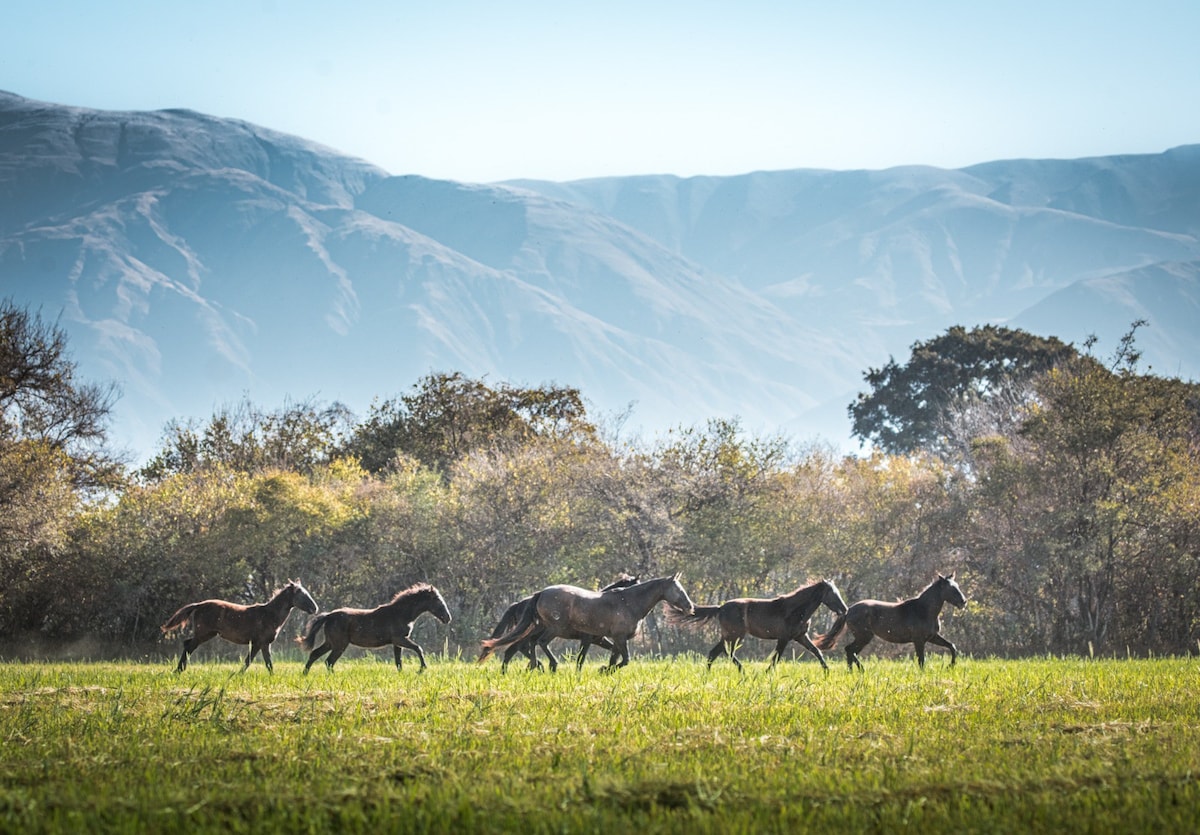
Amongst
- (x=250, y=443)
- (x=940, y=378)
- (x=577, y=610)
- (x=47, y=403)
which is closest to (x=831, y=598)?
(x=577, y=610)

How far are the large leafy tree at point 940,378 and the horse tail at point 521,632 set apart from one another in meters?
53.9

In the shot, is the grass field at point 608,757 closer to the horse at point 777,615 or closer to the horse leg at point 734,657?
the horse leg at point 734,657

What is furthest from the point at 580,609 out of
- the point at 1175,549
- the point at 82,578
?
the point at 82,578

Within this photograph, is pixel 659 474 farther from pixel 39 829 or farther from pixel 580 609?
pixel 39 829

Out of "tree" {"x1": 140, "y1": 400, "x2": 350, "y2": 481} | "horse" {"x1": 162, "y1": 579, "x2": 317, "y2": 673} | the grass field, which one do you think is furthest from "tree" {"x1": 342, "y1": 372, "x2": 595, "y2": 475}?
the grass field

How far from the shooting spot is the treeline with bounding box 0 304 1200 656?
34188 mm

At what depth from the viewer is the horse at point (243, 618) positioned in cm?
2116

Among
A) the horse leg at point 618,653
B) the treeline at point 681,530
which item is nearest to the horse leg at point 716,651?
the horse leg at point 618,653

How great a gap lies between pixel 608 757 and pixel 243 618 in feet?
42.7

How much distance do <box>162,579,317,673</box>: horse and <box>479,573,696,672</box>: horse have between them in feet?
13.1

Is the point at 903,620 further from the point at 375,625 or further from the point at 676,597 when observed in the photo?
the point at 375,625

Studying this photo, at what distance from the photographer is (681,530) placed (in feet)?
119


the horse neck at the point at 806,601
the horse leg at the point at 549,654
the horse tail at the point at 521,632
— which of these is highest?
the horse neck at the point at 806,601

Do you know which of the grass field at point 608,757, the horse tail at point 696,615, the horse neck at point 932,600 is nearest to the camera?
the grass field at point 608,757
